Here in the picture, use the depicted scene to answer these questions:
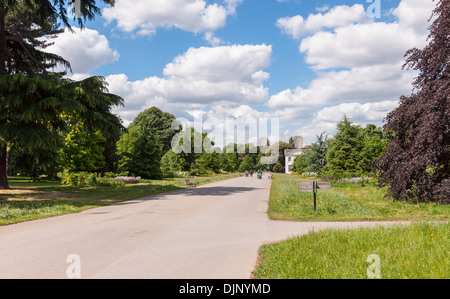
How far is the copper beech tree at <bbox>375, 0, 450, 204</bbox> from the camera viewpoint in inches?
505

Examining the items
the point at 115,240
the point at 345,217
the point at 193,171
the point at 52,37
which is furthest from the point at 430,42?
the point at 193,171

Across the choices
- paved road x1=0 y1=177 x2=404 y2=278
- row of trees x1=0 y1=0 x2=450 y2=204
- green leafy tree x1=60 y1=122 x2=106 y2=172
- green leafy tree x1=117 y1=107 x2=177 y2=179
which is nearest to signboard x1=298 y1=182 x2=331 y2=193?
paved road x1=0 y1=177 x2=404 y2=278

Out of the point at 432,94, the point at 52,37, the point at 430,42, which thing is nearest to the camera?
the point at 432,94

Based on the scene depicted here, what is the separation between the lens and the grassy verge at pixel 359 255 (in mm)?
4754

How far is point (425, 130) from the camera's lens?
12.9 m

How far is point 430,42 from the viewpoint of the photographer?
14.8 meters

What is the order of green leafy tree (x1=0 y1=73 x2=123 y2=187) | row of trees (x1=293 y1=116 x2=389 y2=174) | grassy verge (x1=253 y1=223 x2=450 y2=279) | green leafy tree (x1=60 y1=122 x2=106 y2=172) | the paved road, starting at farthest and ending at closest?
row of trees (x1=293 y1=116 x2=389 y2=174) < green leafy tree (x1=60 y1=122 x2=106 y2=172) < green leafy tree (x1=0 y1=73 x2=123 y2=187) < the paved road < grassy verge (x1=253 y1=223 x2=450 y2=279)

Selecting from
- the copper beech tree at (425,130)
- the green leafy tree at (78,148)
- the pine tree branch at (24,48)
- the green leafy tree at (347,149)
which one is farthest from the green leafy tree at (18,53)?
the green leafy tree at (347,149)

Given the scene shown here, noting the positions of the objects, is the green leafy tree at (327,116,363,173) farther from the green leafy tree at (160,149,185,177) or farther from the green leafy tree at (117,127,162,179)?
the green leafy tree at (160,149,185,177)

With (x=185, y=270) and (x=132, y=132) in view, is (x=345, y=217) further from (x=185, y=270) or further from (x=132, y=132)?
(x=132, y=132)

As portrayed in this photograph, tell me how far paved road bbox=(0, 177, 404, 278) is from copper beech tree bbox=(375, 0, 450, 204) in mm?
6655

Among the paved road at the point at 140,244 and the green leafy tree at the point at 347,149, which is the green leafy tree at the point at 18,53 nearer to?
the paved road at the point at 140,244

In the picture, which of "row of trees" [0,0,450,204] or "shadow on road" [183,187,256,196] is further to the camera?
"shadow on road" [183,187,256,196]
